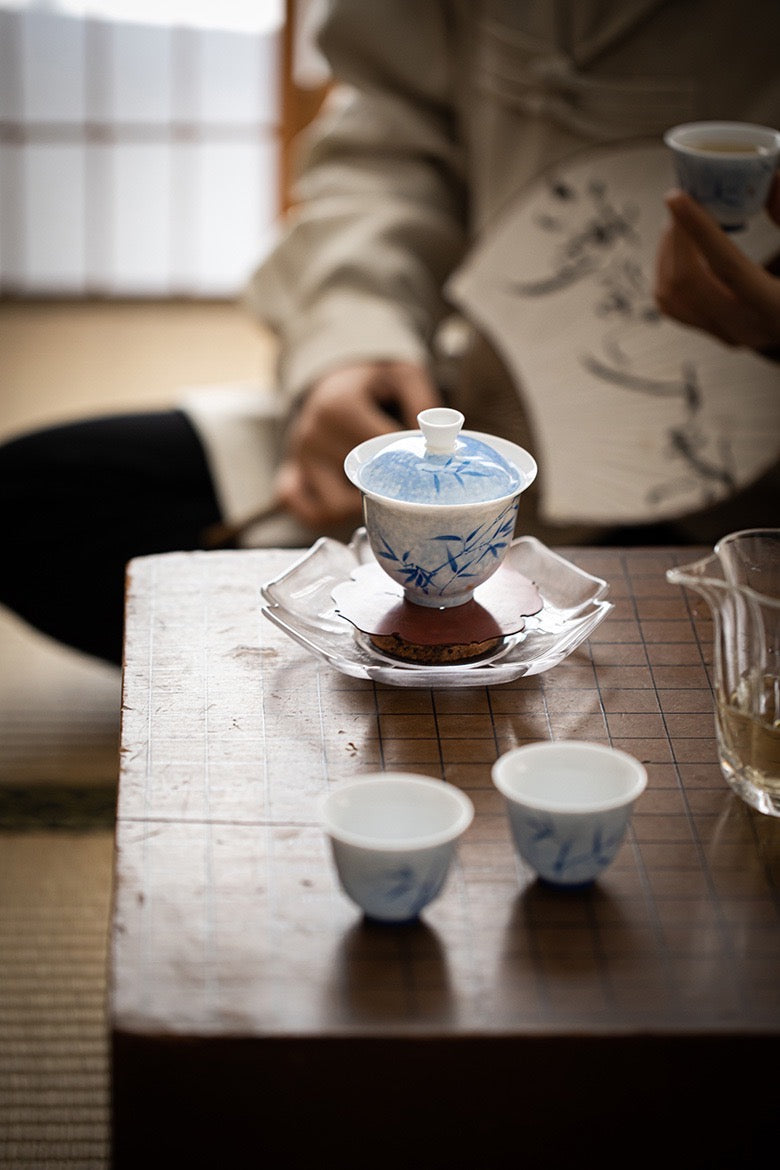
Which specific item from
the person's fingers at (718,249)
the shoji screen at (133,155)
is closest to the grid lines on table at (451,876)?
the person's fingers at (718,249)

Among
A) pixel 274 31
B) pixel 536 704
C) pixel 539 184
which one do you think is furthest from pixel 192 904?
pixel 274 31

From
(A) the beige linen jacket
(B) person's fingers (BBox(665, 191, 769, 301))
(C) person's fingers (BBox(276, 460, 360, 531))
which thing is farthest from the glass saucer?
(A) the beige linen jacket

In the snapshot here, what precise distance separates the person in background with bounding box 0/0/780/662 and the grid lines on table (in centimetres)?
69

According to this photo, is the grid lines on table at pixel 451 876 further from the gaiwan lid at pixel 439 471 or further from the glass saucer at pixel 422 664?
the gaiwan lid at pixel 439 471

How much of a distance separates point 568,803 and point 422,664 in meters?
0.22

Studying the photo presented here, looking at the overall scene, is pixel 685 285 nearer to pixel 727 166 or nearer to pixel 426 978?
pixel 727 166

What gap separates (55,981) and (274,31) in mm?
2604

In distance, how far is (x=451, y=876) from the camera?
81 centimetres

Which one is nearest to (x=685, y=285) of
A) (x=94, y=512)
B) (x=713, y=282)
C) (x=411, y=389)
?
(x=713, y=282)

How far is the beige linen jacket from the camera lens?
1.73 m

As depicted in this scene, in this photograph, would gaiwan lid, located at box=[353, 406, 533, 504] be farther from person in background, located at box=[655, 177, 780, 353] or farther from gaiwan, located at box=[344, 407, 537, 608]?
person in background, located at box=[655, 177, 780, 353]

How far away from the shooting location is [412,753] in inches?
36.3

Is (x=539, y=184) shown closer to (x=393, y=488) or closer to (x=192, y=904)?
(x=393, y=488)

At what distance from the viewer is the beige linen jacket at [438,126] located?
1.73 meters
